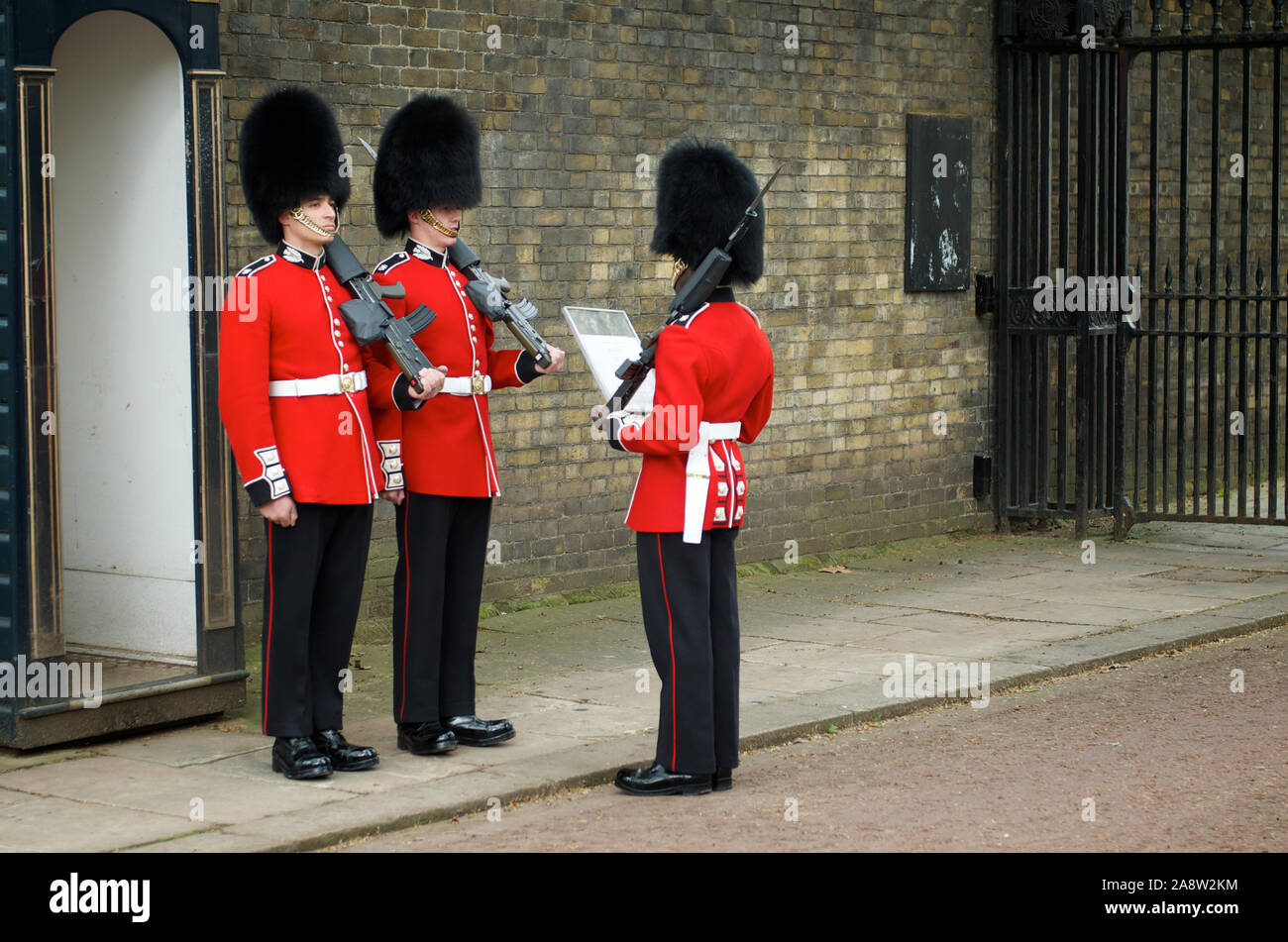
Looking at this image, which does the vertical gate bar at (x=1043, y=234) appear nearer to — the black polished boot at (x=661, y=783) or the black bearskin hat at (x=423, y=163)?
the black bearskin hat at (x=423, y=163)

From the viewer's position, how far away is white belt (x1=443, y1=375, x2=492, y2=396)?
20.8ft

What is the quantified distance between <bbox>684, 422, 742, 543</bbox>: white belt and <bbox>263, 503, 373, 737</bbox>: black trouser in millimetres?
1134

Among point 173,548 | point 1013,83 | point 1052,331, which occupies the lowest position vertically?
point 173,548

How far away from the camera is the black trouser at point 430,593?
6.39 m

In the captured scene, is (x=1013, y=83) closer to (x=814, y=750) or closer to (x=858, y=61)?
(x=858, y=61)

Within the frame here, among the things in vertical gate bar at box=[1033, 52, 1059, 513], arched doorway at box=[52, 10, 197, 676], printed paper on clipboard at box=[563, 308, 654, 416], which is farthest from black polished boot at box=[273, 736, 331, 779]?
vertical gate bar at box=[1033, 52, 1059, 513]

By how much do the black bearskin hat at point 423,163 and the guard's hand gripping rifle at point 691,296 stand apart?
960 mm

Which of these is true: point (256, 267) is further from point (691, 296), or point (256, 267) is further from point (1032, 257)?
point (1032, 257)

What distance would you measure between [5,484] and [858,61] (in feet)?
22.2

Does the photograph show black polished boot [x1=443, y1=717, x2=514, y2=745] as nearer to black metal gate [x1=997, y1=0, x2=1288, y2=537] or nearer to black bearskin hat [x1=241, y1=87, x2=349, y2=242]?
black bearskin hat [x1=241, y1=87, x2=349, y2=242]

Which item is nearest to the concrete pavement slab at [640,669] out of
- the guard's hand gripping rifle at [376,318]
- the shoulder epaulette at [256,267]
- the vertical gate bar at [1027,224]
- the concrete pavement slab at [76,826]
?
the concrete pavement slab at [76,826]

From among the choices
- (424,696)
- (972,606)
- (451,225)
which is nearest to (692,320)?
(451,225)

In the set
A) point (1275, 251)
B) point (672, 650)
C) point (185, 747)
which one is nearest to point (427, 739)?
point (185, 747)

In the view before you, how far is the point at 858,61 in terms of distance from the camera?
11328mm
